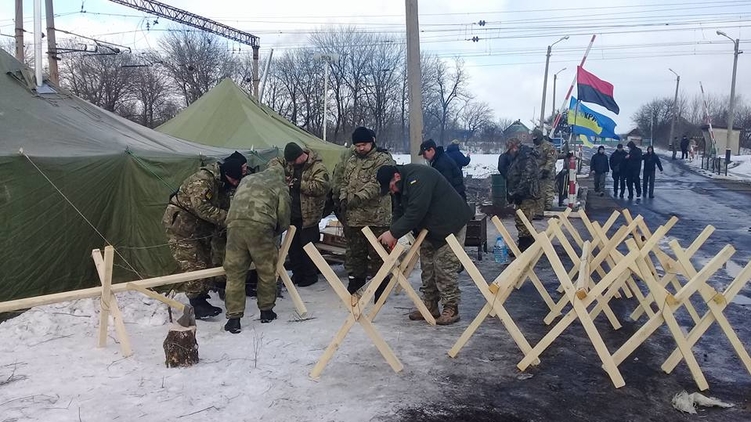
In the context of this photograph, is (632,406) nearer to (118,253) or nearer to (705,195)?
(118,253)

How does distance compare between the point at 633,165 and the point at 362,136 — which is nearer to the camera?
the point at 362,136

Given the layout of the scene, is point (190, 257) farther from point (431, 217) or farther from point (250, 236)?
point (431, 217)

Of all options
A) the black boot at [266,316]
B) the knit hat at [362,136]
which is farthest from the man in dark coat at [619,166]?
the black boot at [266,316]

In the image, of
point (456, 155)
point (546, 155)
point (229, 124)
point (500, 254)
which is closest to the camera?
point (500, 254)

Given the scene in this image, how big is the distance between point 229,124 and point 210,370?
8.35 metres

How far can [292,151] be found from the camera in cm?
697

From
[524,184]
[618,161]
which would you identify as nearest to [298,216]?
[524,184]

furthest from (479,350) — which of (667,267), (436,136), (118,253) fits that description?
(436,136)

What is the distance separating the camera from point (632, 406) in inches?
159

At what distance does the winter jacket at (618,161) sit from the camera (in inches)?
746

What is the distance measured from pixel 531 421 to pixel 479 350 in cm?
132

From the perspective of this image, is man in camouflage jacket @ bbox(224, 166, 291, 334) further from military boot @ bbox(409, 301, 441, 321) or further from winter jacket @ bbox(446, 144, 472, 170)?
winter jacket @ bbox(446, 144, 472, 170)

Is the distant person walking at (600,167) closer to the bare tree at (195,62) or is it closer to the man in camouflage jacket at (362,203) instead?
the man in camouflage jacket at (362,203)

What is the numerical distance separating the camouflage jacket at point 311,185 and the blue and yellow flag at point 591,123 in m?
11.5
